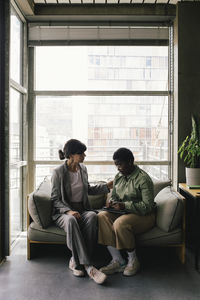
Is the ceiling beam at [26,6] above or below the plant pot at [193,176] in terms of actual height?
above

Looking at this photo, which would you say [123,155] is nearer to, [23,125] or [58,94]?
[58,94]

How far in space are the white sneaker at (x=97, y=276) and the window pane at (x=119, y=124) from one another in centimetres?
157

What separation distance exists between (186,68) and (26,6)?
6.71 feet

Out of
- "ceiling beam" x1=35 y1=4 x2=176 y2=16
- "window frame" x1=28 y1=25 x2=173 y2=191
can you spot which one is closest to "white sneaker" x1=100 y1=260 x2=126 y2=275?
"window frame" x1=28 y1=25 x2=173 y2=191

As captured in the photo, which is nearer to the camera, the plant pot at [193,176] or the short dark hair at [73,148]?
the short dark hair at [73,148]

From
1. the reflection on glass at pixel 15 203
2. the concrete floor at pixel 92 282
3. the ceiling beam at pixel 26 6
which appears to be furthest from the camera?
the reflection on glass at pixel 15 203

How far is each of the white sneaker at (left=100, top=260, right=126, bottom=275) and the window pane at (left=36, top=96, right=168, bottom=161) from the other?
4.78 ft

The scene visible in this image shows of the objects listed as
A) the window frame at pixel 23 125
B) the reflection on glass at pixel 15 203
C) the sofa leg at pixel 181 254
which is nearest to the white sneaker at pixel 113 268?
the sofa leg at pixel 181 254

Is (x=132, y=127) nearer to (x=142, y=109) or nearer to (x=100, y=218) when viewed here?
Answer: (x=142, y=109)

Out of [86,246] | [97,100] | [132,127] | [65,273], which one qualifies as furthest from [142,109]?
[65,273]

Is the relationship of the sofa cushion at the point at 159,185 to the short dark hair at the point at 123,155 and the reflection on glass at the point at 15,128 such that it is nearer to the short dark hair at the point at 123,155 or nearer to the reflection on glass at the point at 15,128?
the short dark hair at the point at 123,155

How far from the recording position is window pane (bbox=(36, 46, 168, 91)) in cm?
342

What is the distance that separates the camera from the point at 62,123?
3.48m

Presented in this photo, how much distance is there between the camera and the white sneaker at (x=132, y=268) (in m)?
2.25
